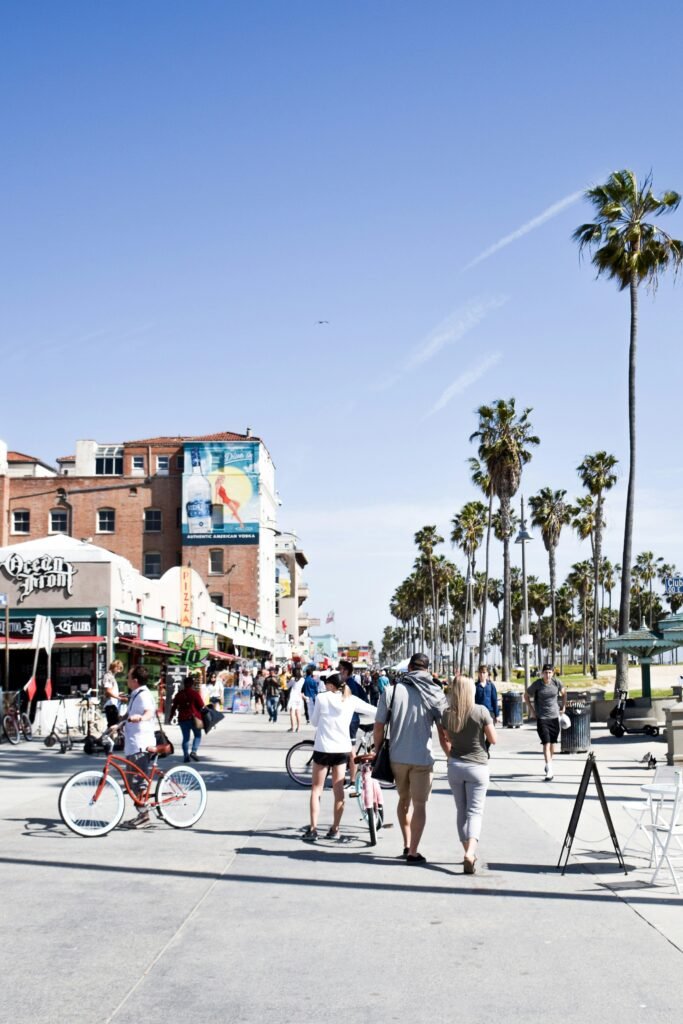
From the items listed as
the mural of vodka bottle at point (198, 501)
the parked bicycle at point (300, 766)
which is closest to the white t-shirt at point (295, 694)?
the parked bicycle at point (300, 766)

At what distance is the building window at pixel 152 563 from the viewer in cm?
8362

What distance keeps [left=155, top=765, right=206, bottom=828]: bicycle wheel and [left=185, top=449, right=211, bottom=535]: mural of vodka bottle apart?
7048 centimetres

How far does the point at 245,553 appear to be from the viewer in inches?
3319

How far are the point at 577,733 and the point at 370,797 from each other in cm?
1216

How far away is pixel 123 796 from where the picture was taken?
12.2m

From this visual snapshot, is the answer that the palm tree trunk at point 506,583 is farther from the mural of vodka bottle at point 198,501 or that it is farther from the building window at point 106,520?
the building window at point 106,520

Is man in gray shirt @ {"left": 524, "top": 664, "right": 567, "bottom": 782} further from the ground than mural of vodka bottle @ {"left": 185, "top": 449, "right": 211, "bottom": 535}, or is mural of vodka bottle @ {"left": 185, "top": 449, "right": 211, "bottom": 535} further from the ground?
mural of vodka bottle @ {"left": 185, "top": 449, "right": 211, "bottom": 535}

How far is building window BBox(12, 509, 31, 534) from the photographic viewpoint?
7956cm

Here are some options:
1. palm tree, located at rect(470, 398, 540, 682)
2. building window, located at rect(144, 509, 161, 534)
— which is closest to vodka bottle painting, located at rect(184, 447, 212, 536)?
building window, located at rect(144, 509, 161, 534)

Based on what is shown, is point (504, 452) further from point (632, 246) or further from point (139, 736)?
point (139, 736)

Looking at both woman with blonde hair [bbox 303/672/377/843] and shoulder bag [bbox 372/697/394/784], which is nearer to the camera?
shoulder bag [bbox 372/697/394/784]

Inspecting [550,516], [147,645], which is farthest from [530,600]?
[147,645]

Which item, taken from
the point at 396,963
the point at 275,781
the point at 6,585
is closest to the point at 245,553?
the point at 6,585

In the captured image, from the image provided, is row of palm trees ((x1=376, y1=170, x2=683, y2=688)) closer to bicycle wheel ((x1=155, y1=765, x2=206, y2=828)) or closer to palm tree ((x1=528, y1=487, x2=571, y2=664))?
palm tree ((x1=528, y1=487, x2=571, y2=664))
